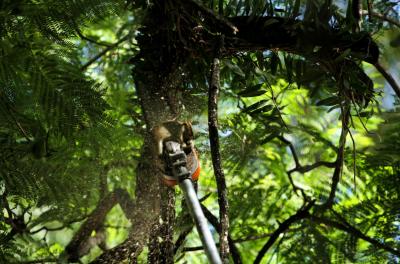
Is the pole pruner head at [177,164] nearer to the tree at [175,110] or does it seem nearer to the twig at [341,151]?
the tree at [175,110]

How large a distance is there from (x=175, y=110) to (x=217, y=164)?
311 mm

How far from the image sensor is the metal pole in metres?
0.97

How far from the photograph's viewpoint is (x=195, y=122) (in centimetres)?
170

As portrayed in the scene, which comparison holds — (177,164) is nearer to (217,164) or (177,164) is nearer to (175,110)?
(217,164)

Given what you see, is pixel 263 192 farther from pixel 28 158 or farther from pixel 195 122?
pixel 28 158

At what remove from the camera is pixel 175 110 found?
5.21 ft

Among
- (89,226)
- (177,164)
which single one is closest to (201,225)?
(177,164)

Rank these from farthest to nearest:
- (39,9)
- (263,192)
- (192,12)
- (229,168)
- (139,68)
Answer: (263,192)
(229,168)
(139,68)
(192,12)
(39,9)

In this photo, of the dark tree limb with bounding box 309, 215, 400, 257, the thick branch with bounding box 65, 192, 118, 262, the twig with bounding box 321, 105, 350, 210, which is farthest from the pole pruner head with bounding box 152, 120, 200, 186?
the dark tree limb with bounding box 309, 215, 400, 257

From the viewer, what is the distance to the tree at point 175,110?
4.21 feet

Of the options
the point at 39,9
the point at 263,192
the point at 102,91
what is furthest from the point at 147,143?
the point at 263,192

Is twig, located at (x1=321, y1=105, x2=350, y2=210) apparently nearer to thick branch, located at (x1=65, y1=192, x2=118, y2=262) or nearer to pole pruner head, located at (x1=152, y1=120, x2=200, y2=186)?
pole pruner head, located at (x1=152, y1=120, x2=200, y2=186)

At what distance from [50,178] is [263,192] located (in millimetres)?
1447

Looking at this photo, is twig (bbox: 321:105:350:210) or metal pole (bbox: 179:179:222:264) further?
twig (bbox: 321:105:350:210)
